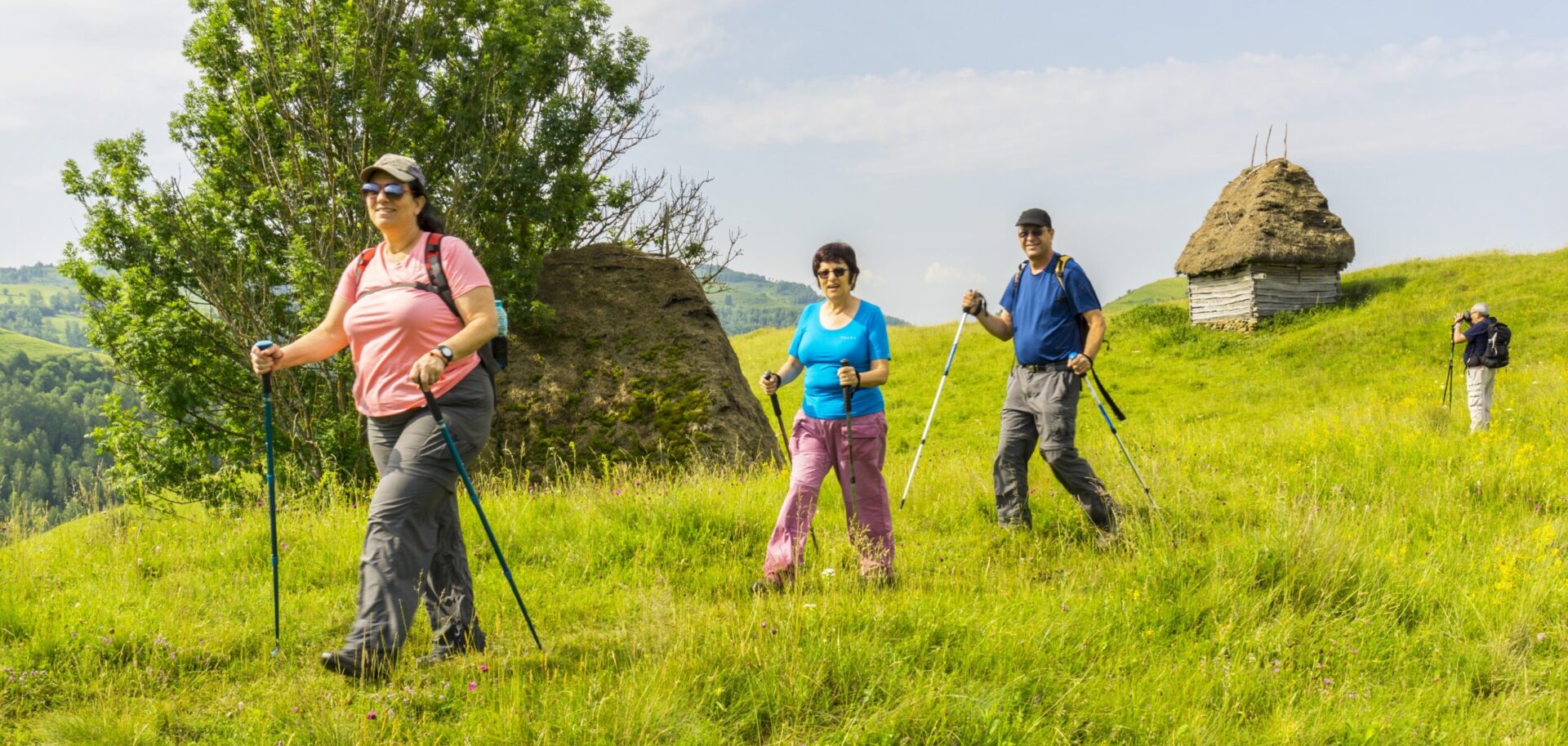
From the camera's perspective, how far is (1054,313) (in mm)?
6129

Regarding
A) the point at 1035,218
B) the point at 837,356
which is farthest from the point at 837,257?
the point at 1035,218

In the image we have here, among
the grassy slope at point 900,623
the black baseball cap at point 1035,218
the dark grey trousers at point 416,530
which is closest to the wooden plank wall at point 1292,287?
the grassy slope at point 900,623

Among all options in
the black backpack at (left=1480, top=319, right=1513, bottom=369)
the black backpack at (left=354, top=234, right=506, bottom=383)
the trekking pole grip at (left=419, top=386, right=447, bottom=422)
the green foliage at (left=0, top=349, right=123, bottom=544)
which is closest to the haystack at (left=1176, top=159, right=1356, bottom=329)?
the black backpack at (left=1480, top=319, right=1513, bottom=369)

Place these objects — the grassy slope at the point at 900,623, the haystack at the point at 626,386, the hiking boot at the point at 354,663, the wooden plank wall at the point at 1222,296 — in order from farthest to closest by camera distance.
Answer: the wooden plank wall at the point at 1222,296 → the haystack at the point at 626,386 → the hiking boot at the point at 354,663 → the grassy slope at the point at 900,623

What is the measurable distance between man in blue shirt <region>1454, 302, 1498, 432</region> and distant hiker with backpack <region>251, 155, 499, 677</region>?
47.5ft

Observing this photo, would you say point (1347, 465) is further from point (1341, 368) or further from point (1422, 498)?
point (1341, 368)

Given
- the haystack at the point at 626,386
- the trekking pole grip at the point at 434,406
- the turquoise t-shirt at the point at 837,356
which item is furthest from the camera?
the haystack at the point at 626,386

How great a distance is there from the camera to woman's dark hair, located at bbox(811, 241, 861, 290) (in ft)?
17.2

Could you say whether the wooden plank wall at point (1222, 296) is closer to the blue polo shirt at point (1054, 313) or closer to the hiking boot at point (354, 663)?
the blue polo shirt at point (1054, 313)

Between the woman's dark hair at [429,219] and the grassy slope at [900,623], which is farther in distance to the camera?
the woman's dark hair at [429,219]

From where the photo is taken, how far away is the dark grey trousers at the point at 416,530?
12.4ft

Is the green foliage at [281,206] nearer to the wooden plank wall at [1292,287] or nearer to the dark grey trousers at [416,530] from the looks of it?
the dark grey trousers at [416,530]

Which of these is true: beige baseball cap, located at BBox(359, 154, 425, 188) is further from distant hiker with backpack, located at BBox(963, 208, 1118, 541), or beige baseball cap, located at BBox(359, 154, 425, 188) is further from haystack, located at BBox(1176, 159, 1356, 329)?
haystack, located at BBox(1176, 159, 1356, 329)

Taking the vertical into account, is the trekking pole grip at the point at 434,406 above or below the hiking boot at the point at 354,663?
above
